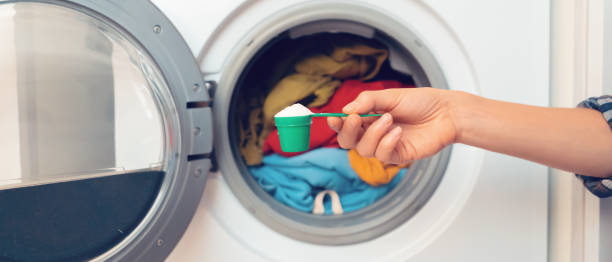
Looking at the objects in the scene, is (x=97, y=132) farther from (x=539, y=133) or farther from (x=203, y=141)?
(x=539, y=133)

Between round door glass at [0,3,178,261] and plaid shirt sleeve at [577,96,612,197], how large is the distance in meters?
0.70

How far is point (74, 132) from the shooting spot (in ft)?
1.82

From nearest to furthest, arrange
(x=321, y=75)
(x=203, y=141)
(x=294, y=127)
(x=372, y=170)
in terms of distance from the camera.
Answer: (x=294, y=127) < (x=203, y=141) < (x=372, y=170) < (x=321, y=75)

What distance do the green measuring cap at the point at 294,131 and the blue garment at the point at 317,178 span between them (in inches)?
13.7

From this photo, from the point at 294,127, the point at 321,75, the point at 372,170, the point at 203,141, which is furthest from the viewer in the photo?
the point at 321,75

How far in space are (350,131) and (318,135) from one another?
14.2 inches

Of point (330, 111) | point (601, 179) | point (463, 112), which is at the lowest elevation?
point (601, 179)

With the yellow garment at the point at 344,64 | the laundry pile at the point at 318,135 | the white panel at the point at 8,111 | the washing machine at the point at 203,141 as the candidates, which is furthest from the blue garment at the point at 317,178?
the white panel at the point at 8,111

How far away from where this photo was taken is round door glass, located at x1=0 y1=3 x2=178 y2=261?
20.4 inches

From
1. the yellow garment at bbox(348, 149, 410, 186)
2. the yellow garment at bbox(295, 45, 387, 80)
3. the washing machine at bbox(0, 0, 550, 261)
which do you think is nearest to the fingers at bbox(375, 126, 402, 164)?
the washing machine at bbox(0, 0, 550, 261)

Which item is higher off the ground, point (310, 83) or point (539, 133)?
point (310, 83)

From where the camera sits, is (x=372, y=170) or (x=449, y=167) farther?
(x=372, y=170)

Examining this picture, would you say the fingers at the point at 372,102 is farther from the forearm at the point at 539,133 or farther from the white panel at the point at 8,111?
the white panel at the point at 8,111

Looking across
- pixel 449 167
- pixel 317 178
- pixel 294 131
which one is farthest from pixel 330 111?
A: pixel 294 131
